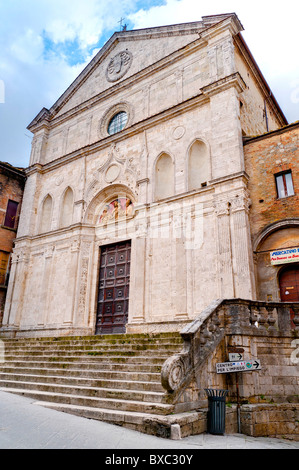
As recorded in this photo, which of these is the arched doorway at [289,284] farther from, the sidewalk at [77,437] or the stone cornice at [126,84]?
the stone cornice at [126,84]

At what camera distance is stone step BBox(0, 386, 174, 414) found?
661cm

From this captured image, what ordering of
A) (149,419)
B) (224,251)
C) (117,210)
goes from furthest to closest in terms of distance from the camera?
(117,210) → (224,251) → (149,419)

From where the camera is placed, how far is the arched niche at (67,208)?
19.3 m

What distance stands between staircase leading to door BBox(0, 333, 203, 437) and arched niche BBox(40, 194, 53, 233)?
809cm

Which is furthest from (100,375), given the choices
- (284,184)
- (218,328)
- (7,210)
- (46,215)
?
(7,210)

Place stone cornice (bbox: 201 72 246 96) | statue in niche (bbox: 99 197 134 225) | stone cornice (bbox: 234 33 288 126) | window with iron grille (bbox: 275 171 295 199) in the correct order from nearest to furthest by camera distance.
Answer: window with iron grille (bbox: 275 171 295 199), stone cornice (bbox: 201 72 246 96), stone cornice (bbox: 234 33 288 126), statue in niche (bbox: 99 197 134 225)

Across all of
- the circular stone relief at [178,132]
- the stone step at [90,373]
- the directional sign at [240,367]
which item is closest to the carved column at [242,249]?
the directional sign at [240,367]

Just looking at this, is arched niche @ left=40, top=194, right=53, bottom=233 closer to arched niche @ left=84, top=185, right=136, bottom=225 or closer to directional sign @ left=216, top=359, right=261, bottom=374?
arched niche @ left=84, top=185, right=136, bottom=225

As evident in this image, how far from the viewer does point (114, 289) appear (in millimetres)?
16172

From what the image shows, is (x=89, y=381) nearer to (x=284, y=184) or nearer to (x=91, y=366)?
(x=91, y=366)

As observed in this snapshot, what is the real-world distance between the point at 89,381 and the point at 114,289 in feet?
24.6

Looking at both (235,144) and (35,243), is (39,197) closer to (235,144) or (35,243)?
(35,243)

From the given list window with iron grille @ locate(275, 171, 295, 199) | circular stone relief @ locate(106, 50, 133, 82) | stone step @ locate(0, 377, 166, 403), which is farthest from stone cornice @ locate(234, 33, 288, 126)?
stone step @ locate(0, 377, 166, 403)

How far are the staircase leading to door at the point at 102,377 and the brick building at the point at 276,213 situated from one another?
13.3 ft
